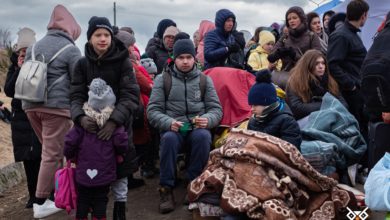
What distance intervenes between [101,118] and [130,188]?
63.8 inches

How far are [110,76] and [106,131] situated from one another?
50 cm

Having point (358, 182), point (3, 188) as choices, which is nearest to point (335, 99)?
point (358, 182)

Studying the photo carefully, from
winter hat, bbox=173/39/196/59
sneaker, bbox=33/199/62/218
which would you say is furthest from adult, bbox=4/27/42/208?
winter hat, bbox=173/39/196/59

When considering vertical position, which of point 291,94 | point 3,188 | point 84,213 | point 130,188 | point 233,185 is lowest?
point 3,188

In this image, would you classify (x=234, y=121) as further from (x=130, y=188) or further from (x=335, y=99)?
(x=130, y=188)

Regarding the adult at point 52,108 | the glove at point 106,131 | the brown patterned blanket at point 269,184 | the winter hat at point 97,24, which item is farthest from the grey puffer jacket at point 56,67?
the brown patterned blanket at point 269,184

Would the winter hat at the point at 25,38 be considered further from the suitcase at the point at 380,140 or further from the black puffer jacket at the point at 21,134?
the suitcase at the point at 380,140

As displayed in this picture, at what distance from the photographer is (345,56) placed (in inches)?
200

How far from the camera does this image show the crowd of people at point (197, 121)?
3.69 m

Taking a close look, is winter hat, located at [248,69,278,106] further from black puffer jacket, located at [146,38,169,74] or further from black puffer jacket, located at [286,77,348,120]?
black puffer jacket, located at [146,38,169,74]

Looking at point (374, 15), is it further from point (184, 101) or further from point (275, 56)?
point (184, 101)

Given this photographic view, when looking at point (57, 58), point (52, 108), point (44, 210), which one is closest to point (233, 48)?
point (57, 58)

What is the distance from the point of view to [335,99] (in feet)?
15.6

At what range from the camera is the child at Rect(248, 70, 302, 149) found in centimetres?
409
